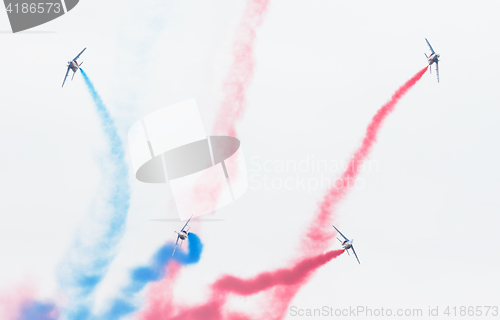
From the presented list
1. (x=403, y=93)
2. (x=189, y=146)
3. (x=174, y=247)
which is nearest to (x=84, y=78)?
(x=189, y=146)

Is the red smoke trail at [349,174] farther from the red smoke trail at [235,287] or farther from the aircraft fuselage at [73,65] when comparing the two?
the aircraft fuselage at [73,65]

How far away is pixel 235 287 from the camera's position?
75875 mm

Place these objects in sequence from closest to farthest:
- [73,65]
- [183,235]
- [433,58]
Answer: [433,58]
[73,65]
[183,235]

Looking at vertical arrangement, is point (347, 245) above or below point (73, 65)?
below

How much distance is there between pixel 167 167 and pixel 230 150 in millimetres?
11554

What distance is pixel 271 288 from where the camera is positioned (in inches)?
2943

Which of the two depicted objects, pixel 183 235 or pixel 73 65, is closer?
pixel 73 65

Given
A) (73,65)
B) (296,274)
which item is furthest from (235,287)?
(73,65)

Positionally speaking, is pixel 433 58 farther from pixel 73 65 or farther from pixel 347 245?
pixel 73 65

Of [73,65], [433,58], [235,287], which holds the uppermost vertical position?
[73,65]

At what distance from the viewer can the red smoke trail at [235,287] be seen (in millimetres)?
74250

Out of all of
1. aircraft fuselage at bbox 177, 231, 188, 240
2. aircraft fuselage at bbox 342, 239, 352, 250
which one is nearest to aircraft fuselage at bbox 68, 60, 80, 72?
aircraft fuselage at bbox 177, 231, 188, 240

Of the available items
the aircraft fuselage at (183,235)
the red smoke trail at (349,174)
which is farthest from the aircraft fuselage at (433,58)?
the aircraft fuselage at (183,235)

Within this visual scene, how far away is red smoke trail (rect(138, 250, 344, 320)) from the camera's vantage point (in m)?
74.2
